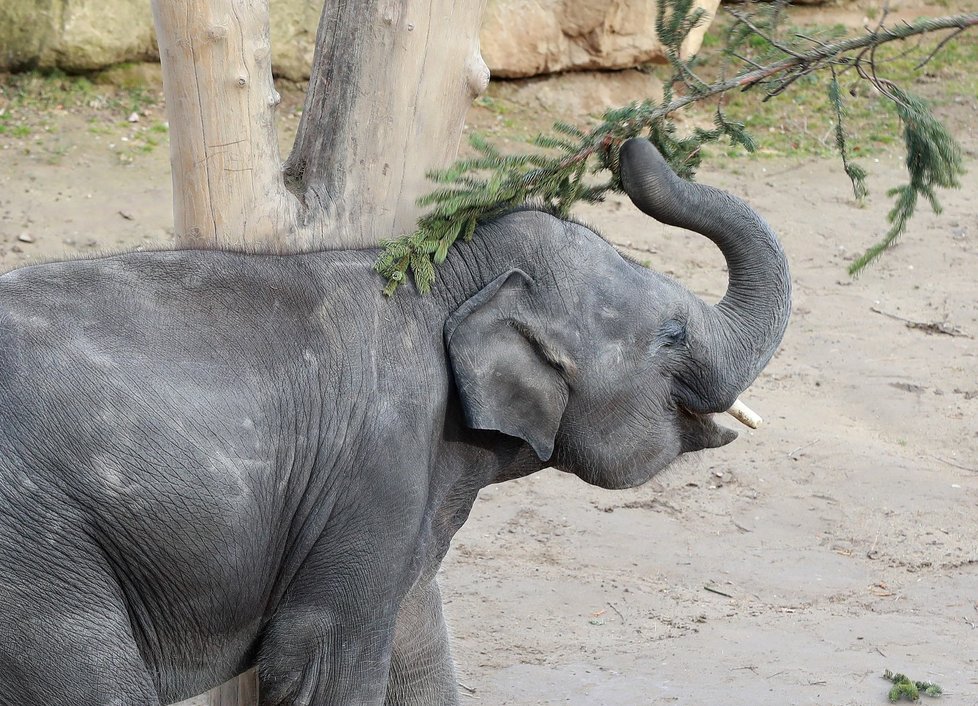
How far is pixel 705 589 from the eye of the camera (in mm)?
5383

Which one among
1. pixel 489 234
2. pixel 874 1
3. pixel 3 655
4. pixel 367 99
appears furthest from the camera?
pixel 874 1

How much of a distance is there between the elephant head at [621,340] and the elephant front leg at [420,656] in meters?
0.68

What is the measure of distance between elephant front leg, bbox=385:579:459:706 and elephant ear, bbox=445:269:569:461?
753 mm

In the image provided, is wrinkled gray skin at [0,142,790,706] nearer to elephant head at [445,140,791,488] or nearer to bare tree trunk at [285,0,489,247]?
elephant head at [445,140,791,488]

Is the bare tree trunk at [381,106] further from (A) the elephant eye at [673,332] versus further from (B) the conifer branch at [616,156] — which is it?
(A) the elephant eye at [673,332]

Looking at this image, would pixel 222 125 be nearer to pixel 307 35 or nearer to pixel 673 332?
pixel 673 332

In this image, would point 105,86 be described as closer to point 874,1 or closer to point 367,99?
point 367,99

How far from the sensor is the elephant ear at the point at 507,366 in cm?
315

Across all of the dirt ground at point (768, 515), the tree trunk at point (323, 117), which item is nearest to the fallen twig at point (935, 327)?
the dirt ground at point (768, 515)

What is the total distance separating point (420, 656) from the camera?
12.4ft

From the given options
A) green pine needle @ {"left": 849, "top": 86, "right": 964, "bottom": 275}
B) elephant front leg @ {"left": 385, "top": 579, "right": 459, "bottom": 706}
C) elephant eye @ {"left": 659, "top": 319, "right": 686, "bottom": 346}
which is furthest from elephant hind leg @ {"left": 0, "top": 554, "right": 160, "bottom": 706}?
green pine needle @ {"left": 849, "top": 86, "right": 964, "bottom": 275}

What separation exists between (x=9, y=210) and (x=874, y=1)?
8140mm

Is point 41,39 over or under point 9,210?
over

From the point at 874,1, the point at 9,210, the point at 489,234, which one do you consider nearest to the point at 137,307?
the point at 489,234
